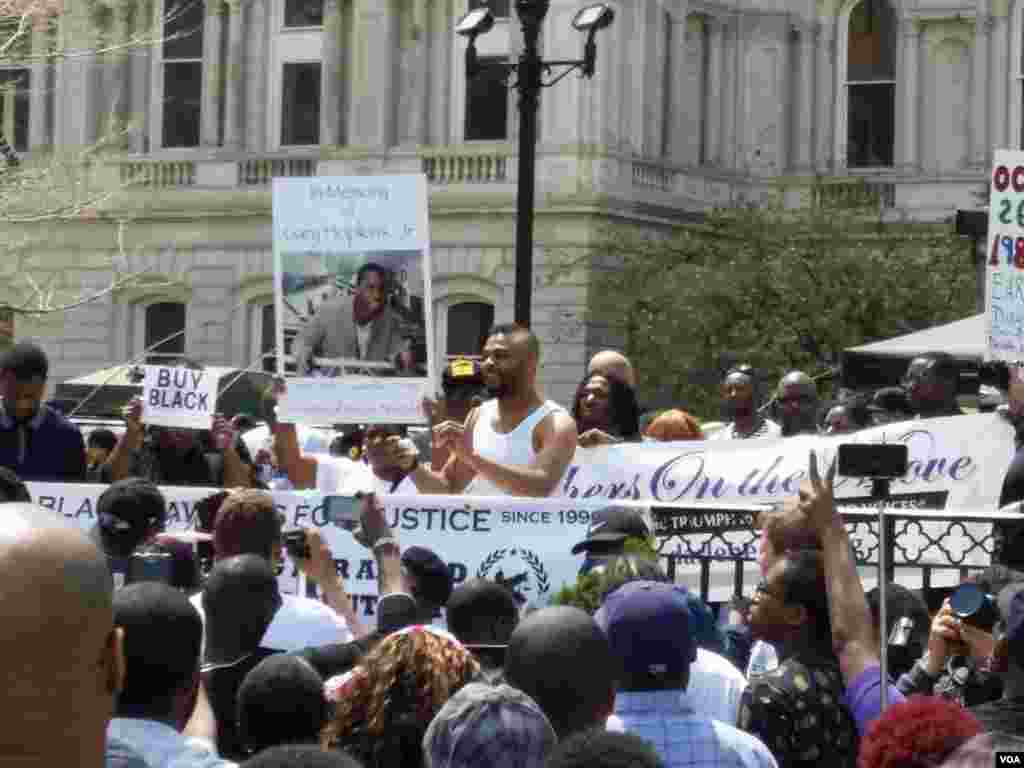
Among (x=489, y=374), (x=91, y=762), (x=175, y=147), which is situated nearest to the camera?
(x=91, y=762)

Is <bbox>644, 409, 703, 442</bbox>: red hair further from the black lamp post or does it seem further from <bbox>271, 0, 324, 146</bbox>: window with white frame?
<bbox>271, 0, 324, 146</bbox>: window with white frame

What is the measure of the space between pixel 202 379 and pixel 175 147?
2864 centimetres

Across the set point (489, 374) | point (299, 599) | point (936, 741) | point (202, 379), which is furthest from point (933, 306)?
point (936, 741)

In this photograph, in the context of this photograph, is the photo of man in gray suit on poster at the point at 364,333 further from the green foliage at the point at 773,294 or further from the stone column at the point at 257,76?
the stone column at the point at 257,76

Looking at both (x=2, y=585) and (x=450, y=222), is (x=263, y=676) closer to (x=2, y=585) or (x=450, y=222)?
(x=2, y=585)

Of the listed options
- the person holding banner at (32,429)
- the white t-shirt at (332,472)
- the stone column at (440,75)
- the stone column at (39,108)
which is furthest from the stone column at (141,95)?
the person holding banner at (32,429)

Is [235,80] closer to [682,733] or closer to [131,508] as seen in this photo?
[131,508]

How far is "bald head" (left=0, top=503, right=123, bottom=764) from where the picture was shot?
3.37 metres

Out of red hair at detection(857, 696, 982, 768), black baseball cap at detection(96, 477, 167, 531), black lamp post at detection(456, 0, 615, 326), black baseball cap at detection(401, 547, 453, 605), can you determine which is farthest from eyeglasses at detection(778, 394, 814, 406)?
red hair at detection(857, 696, 982, 768)

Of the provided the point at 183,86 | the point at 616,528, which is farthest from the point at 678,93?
the point at 616,528

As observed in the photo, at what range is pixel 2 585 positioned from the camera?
344 centimetres

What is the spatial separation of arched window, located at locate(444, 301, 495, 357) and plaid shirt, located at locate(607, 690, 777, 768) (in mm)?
31936

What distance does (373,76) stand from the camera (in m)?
39.3

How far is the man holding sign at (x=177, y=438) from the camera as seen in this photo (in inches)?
460
